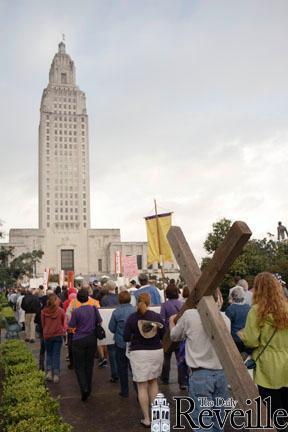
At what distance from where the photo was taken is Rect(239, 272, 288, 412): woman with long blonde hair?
368 cm

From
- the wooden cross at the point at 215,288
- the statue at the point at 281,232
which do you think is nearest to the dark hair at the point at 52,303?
the wooden cross at the point at 215,288

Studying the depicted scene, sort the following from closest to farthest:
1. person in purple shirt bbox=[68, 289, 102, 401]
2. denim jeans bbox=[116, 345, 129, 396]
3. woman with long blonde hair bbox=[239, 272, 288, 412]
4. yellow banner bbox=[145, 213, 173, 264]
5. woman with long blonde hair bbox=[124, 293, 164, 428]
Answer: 1. woman with long blonde hair bbox=[239, 272, 288, 412]
2. woman with long blonde hair bbox=[124, 293, 164, 428]
3. denim jeans bbox=[116, 345, 129, 396]
4. person in purple shirt bbox=[68, 289, 102, 401]
5. yellow banner bbox=[145, 213, 173, 264]

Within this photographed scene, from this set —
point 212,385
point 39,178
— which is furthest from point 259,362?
point 39,178

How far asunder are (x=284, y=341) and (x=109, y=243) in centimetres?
7788

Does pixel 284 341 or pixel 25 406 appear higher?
pixel 284 341

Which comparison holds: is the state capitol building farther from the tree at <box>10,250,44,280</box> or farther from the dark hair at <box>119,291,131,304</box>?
the dark hair at <box>119,291,131,304</box>

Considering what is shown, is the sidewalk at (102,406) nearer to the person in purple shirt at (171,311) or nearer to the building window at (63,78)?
the person in purple shirt at (171,311)

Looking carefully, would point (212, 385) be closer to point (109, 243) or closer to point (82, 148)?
point (109, 243)

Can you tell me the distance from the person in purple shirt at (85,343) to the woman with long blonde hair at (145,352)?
1.73 m

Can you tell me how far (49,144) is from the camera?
8319 centimetres

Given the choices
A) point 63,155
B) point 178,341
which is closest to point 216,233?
point 178,341

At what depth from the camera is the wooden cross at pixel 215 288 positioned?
3232 mm

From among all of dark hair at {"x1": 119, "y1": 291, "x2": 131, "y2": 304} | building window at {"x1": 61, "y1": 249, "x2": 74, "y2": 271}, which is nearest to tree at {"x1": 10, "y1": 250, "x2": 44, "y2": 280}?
dark hair at {"x1": 119, "y1": 291, "x2": 131, "y2": 304}

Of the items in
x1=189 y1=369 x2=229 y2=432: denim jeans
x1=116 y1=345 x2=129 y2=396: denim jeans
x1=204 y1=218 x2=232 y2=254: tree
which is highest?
x1=204 y1=218 x2=232 y2=254: tree
